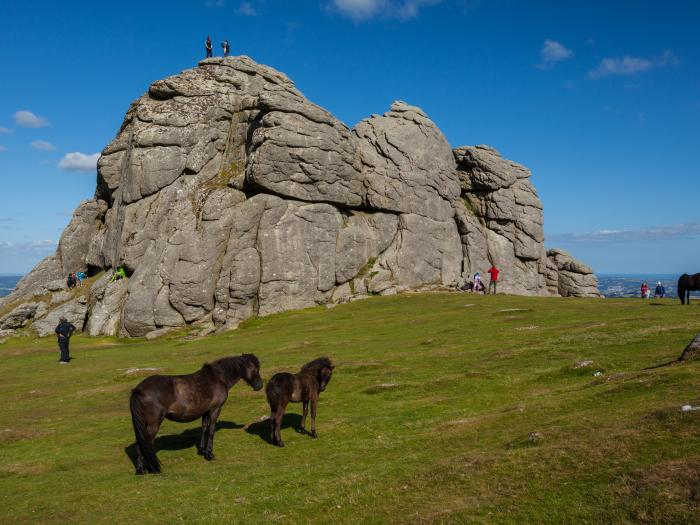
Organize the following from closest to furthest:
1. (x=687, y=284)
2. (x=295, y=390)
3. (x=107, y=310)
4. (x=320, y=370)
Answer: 1. (x=295, y=390)
2. (x=320, y=370)
3. (x=687, y=284)
4. (x=107, y=310)

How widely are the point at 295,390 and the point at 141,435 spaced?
6174mm

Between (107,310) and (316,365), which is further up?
(107,310)

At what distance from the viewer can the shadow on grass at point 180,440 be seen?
71.0 feet

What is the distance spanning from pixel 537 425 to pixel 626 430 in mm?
3672

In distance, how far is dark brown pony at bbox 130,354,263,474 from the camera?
18.2 m

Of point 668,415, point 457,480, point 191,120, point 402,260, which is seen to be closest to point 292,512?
point 457,480

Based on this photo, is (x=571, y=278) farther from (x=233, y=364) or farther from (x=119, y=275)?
(x=233, y=364)

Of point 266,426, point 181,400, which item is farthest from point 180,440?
point 181,400

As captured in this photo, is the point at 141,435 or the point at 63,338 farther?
the point at 63,338

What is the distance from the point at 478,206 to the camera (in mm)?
102500

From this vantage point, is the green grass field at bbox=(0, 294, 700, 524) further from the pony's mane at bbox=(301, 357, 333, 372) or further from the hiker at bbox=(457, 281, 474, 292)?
the hiker at bbox=(457, 281, 474, 292)

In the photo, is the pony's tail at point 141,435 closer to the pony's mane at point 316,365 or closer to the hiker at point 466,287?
the pony's mane at point 316,365

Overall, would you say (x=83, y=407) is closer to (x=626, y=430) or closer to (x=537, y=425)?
(x=537, y=425)

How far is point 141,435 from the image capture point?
1814 centimetres
